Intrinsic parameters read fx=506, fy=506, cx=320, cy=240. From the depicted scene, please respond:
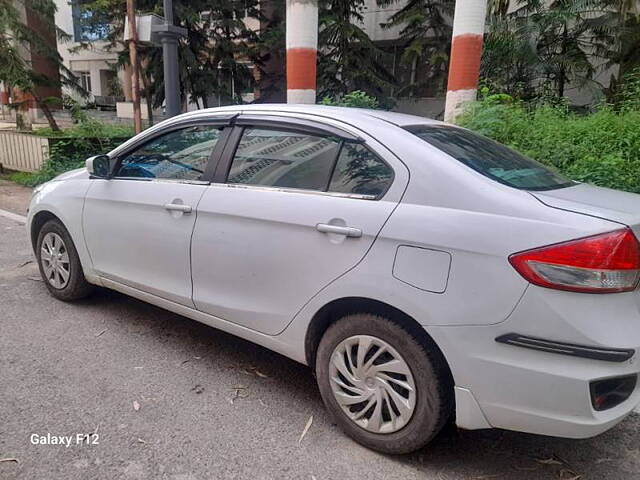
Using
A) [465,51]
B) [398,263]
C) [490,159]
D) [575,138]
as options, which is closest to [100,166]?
[398,263]

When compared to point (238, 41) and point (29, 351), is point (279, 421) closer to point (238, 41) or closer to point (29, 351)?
point (29, 351)

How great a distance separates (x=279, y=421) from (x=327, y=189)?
130 centimetres

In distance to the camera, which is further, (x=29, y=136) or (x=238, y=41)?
(x=238, y=41)

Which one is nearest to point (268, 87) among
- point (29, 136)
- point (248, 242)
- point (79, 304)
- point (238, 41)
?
point (238, 41)

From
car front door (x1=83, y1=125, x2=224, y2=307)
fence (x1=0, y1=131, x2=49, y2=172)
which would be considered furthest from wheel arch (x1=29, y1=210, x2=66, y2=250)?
fence (x1=0, y1=131, x2=49, y2=172)

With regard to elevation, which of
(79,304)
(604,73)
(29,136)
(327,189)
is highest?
(604,73)

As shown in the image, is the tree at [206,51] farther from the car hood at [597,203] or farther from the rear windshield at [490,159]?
the car hood at [597,203]

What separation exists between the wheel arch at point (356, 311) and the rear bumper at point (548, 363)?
0.11 m

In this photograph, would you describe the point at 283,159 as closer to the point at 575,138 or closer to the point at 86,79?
the point at 575,138

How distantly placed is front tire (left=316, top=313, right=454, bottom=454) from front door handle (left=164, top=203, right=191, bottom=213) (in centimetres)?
121

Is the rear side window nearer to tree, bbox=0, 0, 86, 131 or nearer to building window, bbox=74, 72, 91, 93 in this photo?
tree, bbox=0, 0, 86, 131

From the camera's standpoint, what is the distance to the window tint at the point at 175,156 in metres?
3.30

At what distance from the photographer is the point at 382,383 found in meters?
2.42

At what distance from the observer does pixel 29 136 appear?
10.6 m
